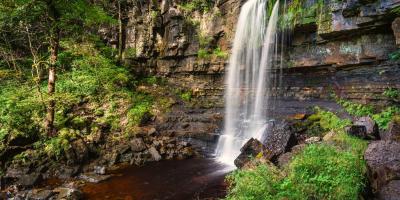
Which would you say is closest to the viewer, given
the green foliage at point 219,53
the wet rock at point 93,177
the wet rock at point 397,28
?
the wet rock at point 93,177

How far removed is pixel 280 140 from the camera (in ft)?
29.6

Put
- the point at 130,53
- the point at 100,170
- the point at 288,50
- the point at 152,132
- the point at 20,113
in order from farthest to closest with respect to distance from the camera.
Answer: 1. the point at 130,53
2. the point at 288,50
3. the point at 152,132
4. the point at 20,113
5. the point at 100,170

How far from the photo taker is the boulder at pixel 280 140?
28.1ft

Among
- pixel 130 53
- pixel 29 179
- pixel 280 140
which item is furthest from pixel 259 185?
pixel 130 53

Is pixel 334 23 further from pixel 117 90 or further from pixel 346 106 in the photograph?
pixel 117 90

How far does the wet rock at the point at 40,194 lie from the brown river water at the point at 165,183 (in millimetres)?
946

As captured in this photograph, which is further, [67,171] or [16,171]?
[67,171]

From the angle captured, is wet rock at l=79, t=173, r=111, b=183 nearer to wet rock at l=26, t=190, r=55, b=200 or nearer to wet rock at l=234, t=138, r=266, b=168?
wet rock at l=26, t=190, r=55, b=200

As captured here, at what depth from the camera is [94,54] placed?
17.5m

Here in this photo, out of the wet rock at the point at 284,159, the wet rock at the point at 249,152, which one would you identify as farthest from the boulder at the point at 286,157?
the wet rock at the point at 249,152

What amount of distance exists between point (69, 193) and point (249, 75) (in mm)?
10643

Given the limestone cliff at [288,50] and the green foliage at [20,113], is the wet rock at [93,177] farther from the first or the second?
the limestone cliff at [288,50]

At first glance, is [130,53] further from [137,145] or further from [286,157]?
[286,157]

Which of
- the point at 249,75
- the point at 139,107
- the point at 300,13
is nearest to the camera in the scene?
the point at 300,13
